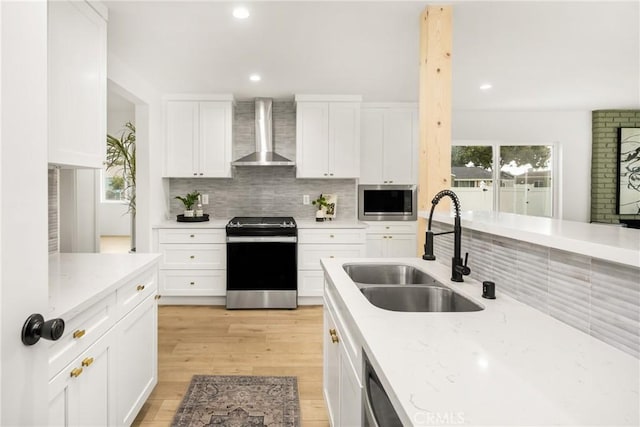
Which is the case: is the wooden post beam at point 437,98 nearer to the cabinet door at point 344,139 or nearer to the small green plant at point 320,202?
the cabinet door at point 344,139

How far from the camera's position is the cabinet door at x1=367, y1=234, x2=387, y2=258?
4.68m

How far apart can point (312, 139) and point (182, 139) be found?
4.96ft

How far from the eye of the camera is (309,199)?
4.83 meters

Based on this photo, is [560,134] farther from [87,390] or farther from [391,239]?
[87,390]

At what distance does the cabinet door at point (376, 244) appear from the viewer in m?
4.68

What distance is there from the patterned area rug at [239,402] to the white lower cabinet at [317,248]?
5.46 ft

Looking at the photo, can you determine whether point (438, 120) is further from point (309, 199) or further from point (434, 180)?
point (309, 199)

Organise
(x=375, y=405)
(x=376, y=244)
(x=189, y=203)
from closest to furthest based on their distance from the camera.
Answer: (x=375, y=405), (x=189, y=203), (x=376, y=244)

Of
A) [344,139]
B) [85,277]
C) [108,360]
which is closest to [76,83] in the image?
[85,277]

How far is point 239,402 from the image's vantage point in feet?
7.53

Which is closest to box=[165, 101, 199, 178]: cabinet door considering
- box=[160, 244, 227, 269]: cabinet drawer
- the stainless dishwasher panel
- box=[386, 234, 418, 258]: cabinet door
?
box=[160, 244, 227, 269]: cabinet drawer

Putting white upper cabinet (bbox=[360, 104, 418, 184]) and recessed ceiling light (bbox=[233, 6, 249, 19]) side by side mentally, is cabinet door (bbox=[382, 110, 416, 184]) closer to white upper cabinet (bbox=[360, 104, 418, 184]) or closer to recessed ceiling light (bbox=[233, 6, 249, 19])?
white upper cabinet (bbox=[360, 104, 418, 184])

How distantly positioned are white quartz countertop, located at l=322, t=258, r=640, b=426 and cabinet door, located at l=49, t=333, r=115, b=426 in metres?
1.03

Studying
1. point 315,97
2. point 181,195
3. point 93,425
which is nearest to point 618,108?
point 315,97
